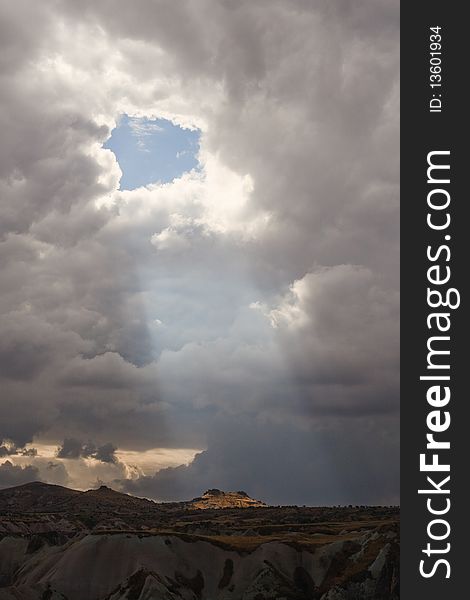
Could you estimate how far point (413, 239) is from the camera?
44.4 meters

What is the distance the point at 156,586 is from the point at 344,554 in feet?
115

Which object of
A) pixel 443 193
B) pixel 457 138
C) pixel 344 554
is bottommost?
pixel 344 554

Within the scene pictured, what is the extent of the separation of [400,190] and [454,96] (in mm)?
7491

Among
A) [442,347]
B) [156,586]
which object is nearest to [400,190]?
[442,347]

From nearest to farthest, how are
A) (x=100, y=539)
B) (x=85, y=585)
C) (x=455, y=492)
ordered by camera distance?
(x=455, y=492) < (x=85, y=585) < (x=100, y=539)

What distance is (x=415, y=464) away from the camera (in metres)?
42.6

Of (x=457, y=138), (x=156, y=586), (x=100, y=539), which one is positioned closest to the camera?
(x=457, y=138)

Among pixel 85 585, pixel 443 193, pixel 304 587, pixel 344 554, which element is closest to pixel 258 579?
pixel 304 587

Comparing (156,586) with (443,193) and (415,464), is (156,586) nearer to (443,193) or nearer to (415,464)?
(415,464)

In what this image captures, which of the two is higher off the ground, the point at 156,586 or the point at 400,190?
the point at 400,190

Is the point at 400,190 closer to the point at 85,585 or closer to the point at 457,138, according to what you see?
the point at 457,138

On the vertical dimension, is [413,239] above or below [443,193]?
below

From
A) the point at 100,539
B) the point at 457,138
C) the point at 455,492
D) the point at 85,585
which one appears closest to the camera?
the point at 455,492

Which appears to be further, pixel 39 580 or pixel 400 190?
pixel 39 580
